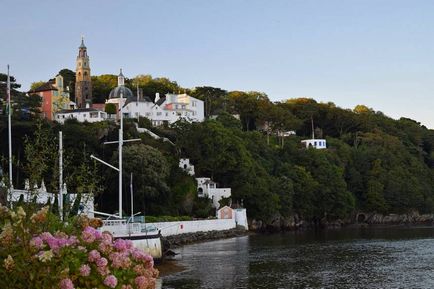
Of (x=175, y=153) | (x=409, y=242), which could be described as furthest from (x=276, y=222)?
(x=409, y=242)

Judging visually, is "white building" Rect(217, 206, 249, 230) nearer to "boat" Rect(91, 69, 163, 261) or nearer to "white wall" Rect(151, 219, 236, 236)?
"white wall" Rect(151, 219, 236, 236)

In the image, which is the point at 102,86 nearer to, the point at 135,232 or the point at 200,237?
the point at 200,237

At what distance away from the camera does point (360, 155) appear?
12812 centimetres

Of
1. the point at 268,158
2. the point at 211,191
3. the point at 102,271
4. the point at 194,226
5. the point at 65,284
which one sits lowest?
the point at 194,226

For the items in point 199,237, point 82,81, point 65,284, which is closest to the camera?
point 65,284

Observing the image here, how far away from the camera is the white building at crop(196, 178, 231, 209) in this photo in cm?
8431

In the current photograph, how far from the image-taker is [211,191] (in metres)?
84.4

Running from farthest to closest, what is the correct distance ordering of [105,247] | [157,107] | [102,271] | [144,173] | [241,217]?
[157,107]
[241,217]
[144,173]
[105,247]
[102,271]

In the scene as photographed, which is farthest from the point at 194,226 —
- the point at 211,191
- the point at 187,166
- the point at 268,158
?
the point at 268,158

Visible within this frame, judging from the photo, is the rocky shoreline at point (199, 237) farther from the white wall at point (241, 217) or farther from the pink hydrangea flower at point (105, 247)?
the pink hydrangea flower at point (105, 247)

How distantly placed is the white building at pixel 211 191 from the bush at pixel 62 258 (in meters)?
74.3

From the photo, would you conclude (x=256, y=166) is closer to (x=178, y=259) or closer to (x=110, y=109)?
(x=110, y=109)

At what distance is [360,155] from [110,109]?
54.0 metres

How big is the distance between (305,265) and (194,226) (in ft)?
90.7
